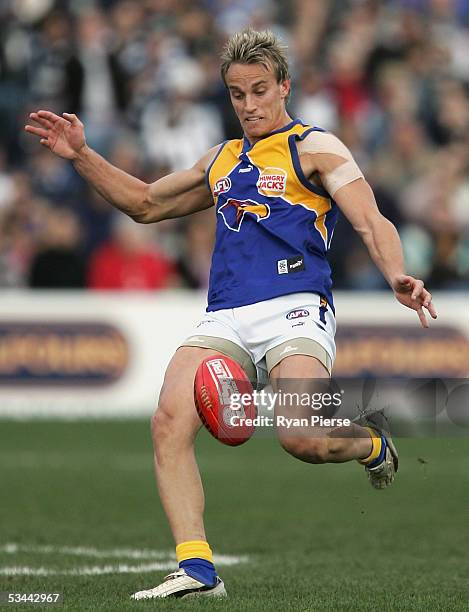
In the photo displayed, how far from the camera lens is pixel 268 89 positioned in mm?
6359

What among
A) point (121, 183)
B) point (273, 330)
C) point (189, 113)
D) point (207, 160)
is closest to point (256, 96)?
point (207, 160)

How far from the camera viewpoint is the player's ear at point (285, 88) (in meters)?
6.43

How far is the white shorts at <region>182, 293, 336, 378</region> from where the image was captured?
20.6 feet

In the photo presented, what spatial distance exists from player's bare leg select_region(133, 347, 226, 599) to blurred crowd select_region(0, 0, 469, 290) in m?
9.35

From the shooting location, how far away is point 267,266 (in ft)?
20.8

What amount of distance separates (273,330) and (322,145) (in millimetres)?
849

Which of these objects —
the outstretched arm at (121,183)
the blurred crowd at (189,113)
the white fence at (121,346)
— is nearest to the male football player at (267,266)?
the outstretched arm at (121,183)

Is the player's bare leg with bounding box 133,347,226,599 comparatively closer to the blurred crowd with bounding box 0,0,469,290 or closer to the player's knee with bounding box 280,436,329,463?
the player's knee with bounding box 280,436,329,463

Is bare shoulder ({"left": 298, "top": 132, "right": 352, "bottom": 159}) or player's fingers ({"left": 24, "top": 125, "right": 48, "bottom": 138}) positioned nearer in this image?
bare shoulder ({"left": 298, "top": 132, "right": 352, "bottom": 159})

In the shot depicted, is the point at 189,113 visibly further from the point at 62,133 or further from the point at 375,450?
the point at 375,450

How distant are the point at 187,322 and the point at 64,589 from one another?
883cm

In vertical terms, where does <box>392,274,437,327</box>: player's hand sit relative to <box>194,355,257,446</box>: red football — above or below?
above

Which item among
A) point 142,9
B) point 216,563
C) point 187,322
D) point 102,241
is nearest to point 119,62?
point 142,9

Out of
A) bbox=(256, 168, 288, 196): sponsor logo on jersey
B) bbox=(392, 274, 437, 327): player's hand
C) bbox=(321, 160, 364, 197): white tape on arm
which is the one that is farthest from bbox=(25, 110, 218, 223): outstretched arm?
bbox=(392, 274, 437, 327): player's hand
